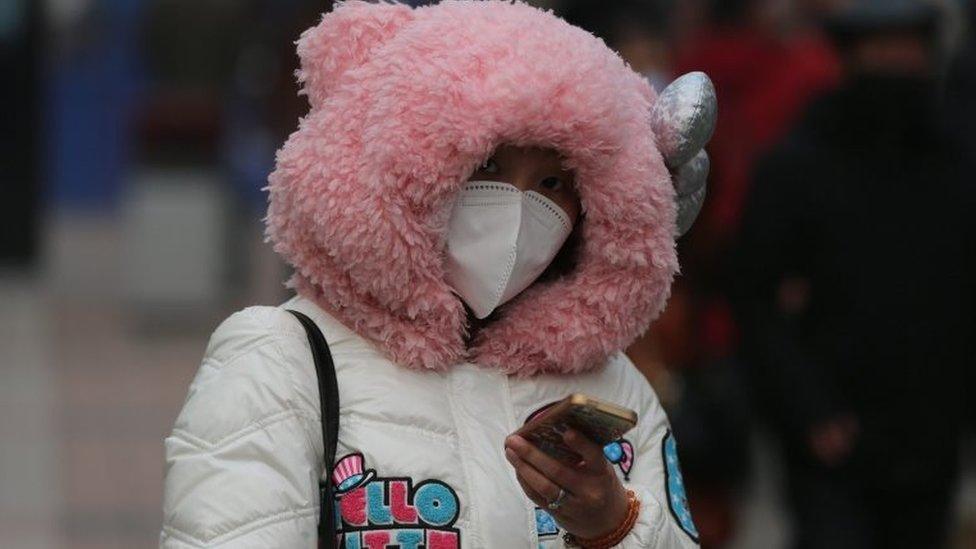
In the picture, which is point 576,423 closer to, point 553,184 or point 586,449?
point 586,449

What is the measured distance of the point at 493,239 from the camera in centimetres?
285

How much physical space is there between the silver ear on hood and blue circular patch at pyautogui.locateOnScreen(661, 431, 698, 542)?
30 centimetres

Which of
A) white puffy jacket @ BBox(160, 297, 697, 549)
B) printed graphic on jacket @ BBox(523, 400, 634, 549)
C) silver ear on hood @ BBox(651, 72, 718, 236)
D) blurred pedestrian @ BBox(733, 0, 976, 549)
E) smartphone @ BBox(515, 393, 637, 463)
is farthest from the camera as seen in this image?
blurred pedestrian @ BBox(733, 0, 976, 549)

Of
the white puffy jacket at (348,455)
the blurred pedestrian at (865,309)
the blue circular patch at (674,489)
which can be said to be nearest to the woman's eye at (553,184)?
the white puffy jacket at (348,455)

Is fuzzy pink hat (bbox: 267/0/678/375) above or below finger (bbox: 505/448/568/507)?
above

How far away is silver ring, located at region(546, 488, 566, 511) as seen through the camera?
8.68ft

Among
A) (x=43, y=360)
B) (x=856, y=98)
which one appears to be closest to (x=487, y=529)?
(x=856, y=98)

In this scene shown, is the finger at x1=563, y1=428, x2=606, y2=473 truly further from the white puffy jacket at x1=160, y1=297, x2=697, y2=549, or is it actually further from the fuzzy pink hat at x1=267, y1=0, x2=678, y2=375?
the fuzzy pink hat at x1=267, y1=0, x2=678, y2=375

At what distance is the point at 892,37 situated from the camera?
5.79 m

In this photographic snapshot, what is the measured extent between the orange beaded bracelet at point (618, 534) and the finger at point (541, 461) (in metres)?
0.17

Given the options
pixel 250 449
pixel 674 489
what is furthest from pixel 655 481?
pixel 250 449

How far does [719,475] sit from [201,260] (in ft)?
22.3

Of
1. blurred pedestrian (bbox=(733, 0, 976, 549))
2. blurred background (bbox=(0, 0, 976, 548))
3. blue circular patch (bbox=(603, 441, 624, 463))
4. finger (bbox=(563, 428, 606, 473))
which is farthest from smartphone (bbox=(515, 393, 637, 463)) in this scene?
blurred pedestrian (bbox=(733, 0, 976, 549))

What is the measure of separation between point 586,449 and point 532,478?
7 centimetres
